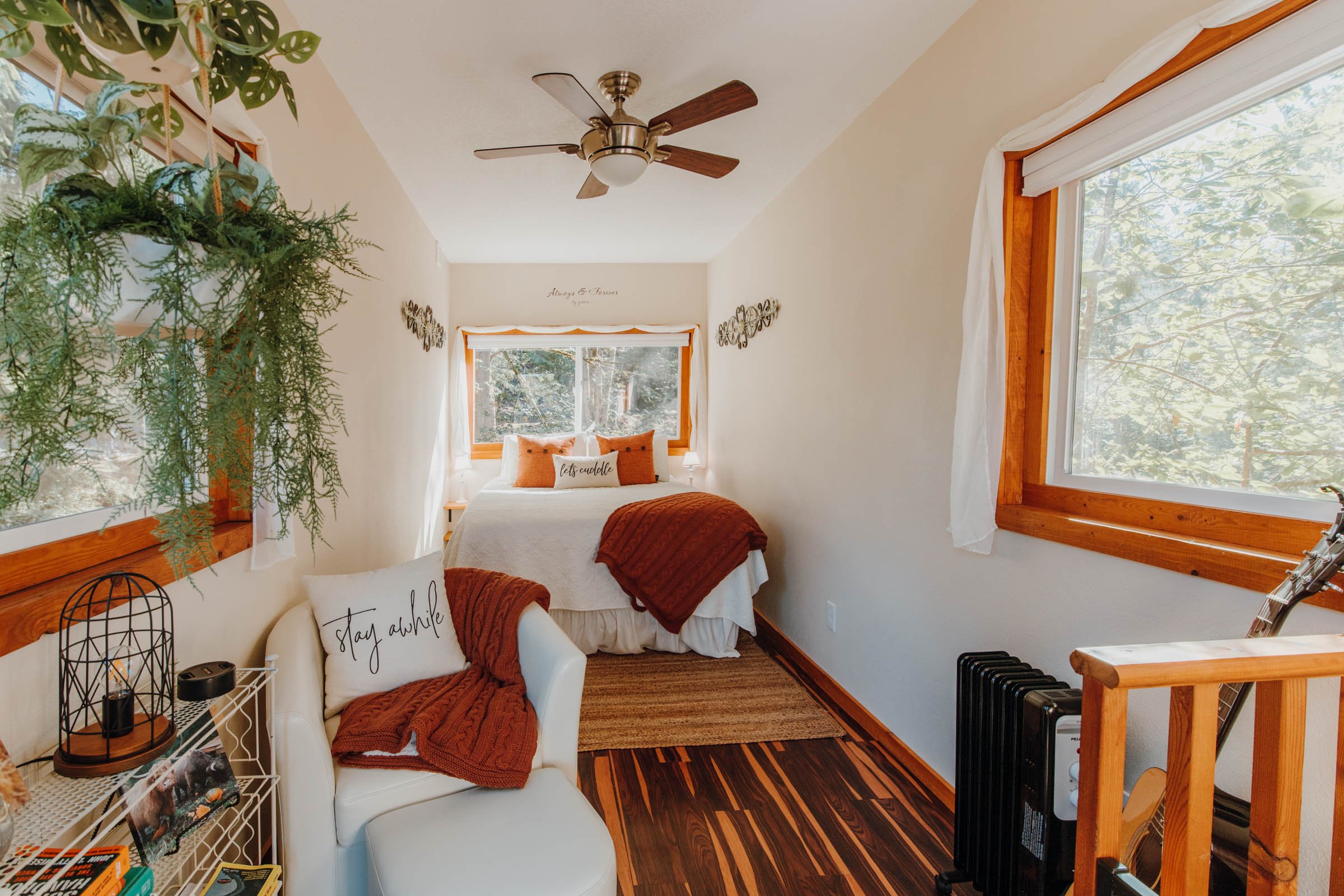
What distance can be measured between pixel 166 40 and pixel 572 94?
4.87ft

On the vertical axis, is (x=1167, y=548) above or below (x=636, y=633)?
above

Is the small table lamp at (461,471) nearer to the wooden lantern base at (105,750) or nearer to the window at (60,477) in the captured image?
the window at (60,477)

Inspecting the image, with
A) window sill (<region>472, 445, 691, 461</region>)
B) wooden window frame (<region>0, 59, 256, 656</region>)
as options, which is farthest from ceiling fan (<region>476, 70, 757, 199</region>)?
window sill (<region>472, 445, 691, 461</region>)

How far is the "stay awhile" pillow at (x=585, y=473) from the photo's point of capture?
4.58 m

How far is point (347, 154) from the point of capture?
246cm

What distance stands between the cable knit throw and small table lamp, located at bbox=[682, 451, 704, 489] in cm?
327

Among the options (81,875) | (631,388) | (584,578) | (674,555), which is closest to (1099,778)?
(81,875)

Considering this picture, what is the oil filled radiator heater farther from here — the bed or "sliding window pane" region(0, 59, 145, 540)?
"sliding window pane" region(0, 59, 145, 540)

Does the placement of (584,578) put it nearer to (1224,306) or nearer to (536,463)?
(536,463)

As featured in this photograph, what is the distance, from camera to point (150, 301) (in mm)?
819

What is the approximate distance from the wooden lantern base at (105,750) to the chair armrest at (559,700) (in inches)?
33.3

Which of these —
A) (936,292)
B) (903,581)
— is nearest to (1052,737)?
(903,581)

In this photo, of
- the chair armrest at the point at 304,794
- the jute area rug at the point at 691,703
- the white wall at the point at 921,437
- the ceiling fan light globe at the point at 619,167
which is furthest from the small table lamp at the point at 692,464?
the chair armrest at the point at 304,794

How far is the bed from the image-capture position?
329cm
